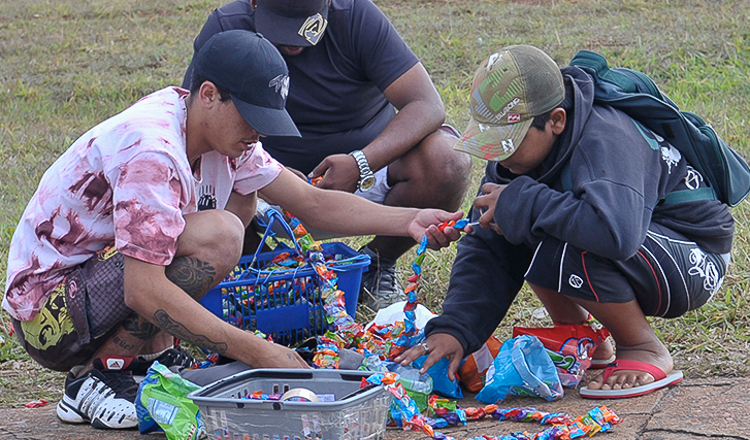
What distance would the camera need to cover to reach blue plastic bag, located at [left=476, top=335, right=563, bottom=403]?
265 centimetres

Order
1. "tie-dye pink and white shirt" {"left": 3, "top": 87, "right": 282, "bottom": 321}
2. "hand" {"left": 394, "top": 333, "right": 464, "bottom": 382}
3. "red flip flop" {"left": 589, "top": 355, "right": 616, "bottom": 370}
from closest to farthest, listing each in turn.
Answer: "tie-dye pink and white shirt" {"left": 3, "top": 87, "right": 282, "bottom": 321} < "hand" {"left": 394, "top": 333, "right": 464, "bottom": 382} < "red flip flop" {"left": 589, "top": 355, "right": 616, "bottom": 370}

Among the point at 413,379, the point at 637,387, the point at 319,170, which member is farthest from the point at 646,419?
the point at 319,170

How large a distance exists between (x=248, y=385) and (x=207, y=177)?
→ 2.64 feet

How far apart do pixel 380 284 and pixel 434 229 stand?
3.35 ft

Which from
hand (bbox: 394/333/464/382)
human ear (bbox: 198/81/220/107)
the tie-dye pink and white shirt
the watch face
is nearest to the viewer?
the tie-dye pink and white shirt

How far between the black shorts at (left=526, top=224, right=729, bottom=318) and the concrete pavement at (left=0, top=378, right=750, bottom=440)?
280 millimetres

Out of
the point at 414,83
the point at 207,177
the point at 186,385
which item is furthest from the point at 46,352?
the point at 414,83

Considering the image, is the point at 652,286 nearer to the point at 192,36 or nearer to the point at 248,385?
the point at 248,385

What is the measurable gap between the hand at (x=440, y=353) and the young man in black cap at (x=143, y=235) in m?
0.32

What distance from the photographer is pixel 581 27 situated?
27.2 ft

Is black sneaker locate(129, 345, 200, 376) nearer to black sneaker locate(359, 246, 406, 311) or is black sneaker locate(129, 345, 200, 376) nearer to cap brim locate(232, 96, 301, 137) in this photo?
cap brim locate(232, 96, 301, 137)

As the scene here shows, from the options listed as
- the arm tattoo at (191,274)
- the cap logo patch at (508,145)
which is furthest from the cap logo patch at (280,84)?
the cap logo patch at (508,145)

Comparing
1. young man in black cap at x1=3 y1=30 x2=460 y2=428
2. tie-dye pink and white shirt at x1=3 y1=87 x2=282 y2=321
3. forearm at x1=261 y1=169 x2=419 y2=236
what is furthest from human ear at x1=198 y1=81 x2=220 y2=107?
forearm at x1=261 y1=169 x2=419 y2=236

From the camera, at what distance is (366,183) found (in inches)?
143
